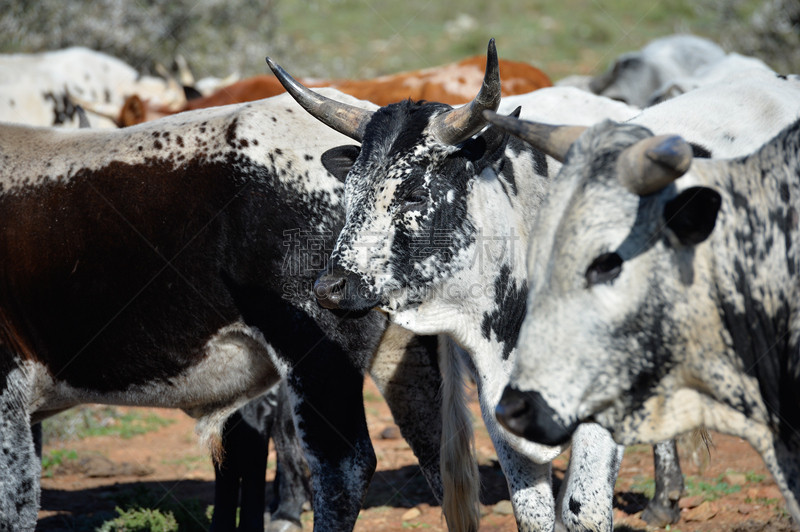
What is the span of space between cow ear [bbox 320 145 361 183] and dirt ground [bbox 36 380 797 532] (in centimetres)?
152

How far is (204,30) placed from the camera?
43.1 ft

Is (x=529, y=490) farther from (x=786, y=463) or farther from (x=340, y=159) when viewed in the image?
(x=340, y=159)

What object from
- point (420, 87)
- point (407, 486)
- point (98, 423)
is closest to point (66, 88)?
point (420, 87)

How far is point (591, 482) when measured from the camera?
302 centimetres

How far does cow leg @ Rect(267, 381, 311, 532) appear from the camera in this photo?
171 inches

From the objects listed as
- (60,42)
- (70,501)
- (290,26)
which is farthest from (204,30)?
(70,501)

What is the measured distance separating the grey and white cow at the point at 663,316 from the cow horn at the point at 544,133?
0.20m

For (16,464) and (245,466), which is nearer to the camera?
(16,464)

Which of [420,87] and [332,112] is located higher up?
[420,87]

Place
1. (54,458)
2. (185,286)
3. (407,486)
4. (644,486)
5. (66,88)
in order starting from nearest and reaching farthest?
1. (185,286)
2. (644,486)
3. (407,486)
4. (54,458)
5. (66,88)

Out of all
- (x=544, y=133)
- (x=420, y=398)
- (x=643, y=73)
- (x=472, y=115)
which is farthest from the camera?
(x=643, y=73)

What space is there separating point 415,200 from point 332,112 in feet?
1.92

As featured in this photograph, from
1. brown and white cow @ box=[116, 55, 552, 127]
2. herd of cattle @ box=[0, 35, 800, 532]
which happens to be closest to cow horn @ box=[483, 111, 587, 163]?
herd of cattle @ box=[0, 35, 800, 532]

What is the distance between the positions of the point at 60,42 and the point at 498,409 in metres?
11.6
